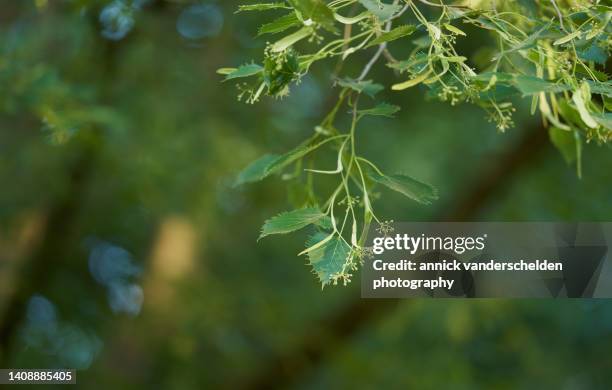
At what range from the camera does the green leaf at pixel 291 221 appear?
0.85 m

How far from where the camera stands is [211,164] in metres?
3.09

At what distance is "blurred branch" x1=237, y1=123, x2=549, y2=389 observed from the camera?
124 inches

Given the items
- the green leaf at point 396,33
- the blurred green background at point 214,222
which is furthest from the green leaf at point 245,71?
the blurred green background at point 214,222

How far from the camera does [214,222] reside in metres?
3.34

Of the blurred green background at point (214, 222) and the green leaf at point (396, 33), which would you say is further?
the blurred green background at point (214, 222)

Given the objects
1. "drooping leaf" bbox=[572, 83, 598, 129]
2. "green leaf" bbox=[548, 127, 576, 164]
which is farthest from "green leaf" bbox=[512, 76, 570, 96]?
"green leaf" bbox=[548, 127, 576, 164]

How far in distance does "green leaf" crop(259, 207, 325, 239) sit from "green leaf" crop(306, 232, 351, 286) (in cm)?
3

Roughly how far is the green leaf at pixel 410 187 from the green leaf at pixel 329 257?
0.28 ft

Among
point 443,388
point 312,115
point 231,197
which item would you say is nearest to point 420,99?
point 312,115

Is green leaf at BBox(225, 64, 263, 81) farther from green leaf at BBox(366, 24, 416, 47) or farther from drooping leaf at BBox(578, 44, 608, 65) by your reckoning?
drooping leaf at BBox(578, 44, 608, 65)

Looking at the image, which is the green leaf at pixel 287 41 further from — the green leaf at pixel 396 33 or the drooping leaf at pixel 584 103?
the drooping leaf at pixel 584 103

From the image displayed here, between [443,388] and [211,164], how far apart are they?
1463 mm

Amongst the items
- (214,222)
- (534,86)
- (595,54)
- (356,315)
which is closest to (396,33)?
(534,86)

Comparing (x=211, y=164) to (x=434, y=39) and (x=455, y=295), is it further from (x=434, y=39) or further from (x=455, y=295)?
(x=434, y=39)
